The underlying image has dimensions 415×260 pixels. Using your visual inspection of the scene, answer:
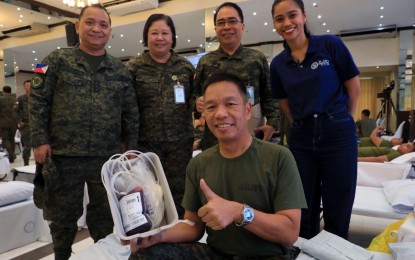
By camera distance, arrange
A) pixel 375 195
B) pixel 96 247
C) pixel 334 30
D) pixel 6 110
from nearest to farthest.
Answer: pixel 96 247 < pixel 375 195 < pixel 6 110 < pixel 334 30

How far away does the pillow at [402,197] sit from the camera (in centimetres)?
232

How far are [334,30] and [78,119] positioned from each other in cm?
980

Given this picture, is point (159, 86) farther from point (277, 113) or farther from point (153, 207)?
point (153, 207)

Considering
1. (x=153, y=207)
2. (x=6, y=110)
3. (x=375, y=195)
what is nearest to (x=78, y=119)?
(x=153, y=207)

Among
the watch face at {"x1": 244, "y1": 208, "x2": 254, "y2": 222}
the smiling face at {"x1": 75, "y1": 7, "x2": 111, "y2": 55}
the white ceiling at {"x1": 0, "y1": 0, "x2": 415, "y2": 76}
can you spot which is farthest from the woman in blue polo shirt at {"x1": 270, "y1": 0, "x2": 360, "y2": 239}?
the white ceiling at {"x1": 0, "y1": 0, "x2": 415, "y2": 76}

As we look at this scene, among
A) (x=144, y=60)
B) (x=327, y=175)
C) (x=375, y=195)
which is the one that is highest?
(x=144, y=60)

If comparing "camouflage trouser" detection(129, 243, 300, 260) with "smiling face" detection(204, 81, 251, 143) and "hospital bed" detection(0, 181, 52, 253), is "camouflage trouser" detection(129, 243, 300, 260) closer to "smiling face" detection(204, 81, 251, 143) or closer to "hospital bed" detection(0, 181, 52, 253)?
"smiling face" detection(204, 81, 251, 143)

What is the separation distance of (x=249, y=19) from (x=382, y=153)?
5.58 metres

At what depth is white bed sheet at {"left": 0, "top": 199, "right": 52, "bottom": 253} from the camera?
2523mm

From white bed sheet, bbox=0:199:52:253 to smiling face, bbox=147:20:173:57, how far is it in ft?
5.58

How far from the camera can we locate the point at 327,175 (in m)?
1.69

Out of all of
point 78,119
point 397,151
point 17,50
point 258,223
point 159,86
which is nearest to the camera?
point 258,223

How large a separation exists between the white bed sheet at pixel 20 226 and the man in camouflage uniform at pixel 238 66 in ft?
5.40

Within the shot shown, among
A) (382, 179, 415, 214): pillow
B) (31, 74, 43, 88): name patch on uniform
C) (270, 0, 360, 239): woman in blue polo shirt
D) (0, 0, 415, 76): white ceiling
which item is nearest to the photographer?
(270, 0, 360, 239): woman in blue polo shirt
